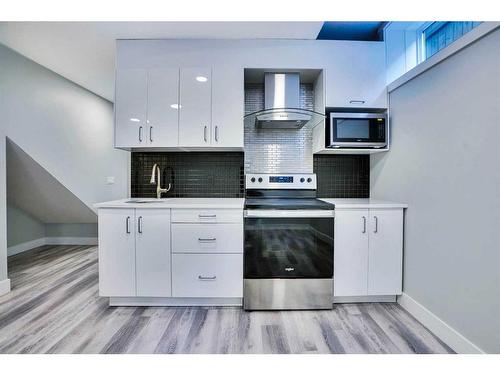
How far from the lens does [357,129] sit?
2.30 m

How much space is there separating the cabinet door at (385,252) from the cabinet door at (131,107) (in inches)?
85.3

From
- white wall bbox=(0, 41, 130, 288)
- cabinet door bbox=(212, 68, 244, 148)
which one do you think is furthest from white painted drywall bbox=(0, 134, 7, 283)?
cabinet door bbox=(212, 68, 244, 148)

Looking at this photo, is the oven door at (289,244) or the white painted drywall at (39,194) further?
the white painted drywall at (39,194)

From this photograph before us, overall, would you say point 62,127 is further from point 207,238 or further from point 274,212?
point 274,212

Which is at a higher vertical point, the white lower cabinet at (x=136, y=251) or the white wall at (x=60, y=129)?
the white wall at (x=60, y=129)

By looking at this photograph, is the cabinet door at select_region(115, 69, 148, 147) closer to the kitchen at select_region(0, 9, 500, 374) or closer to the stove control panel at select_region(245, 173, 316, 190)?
the kitchen at select_region(0, 9, 500, 374)

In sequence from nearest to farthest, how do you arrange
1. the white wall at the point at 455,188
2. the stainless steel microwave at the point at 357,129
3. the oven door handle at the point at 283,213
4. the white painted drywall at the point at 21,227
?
the white wall at the point at 455,188, the oven door handle at the point at 283,213, the stainless steel microwave at the point at 357,129, the white painted drywall at the point at 21,227

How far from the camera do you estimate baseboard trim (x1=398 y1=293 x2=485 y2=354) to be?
152 centimetres

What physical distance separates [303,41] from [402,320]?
2486mm

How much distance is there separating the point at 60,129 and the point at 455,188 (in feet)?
14.1

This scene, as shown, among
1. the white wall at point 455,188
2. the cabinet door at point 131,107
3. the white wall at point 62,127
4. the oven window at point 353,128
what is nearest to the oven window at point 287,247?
the white wall at point 455,188

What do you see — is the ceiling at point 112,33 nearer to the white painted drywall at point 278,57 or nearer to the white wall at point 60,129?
the white painted drywall at point 278,57

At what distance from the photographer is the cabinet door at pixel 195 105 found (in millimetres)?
2320
